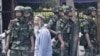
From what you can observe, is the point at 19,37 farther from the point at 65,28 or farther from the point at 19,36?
the point at 65,28

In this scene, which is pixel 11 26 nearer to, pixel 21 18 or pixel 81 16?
pixel 21 18

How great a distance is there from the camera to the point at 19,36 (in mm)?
10648

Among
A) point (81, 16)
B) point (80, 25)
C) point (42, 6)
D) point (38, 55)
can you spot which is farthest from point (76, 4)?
point (38, 55)

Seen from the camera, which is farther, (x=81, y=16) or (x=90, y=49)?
(x=81, y=16)

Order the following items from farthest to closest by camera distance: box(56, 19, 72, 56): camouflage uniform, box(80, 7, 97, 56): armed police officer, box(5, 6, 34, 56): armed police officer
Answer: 1. box(80, 7, 97, 56): armed police officer
2. box(56, 19, 72, 56): camouflage uniform
3. box(5, 6, 34, 56): armed police officer

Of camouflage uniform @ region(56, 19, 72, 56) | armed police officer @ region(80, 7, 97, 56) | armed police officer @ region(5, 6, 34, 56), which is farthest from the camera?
armed police officer @ region(80, 7, 97, 56)

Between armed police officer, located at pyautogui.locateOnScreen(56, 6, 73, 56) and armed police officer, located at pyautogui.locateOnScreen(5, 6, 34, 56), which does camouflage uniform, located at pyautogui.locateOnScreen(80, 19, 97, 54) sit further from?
armed police officer, located at pyautogui.locateOnScreen(5, 6, 34, 56)

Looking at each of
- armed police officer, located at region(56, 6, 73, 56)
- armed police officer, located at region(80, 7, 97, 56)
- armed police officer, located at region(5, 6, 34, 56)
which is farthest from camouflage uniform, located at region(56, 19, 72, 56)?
armed police officer, located at region(80, 7, 97, 56)

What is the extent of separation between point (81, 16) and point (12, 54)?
10.4ft

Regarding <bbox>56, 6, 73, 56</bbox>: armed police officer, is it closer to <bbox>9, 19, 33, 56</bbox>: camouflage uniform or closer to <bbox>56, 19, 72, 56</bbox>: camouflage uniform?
<bbox>56, 19, 72, 56</bbox>: camouflage uniform

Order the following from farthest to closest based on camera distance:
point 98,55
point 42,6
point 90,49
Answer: point 42,6
point 98,55
point 90,49

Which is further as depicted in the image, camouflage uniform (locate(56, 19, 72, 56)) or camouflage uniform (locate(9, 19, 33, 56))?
camouflage uniform (locate(56, 19, 72, 56))

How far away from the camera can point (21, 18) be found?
1052 cm

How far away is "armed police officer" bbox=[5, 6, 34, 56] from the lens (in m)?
10.6
